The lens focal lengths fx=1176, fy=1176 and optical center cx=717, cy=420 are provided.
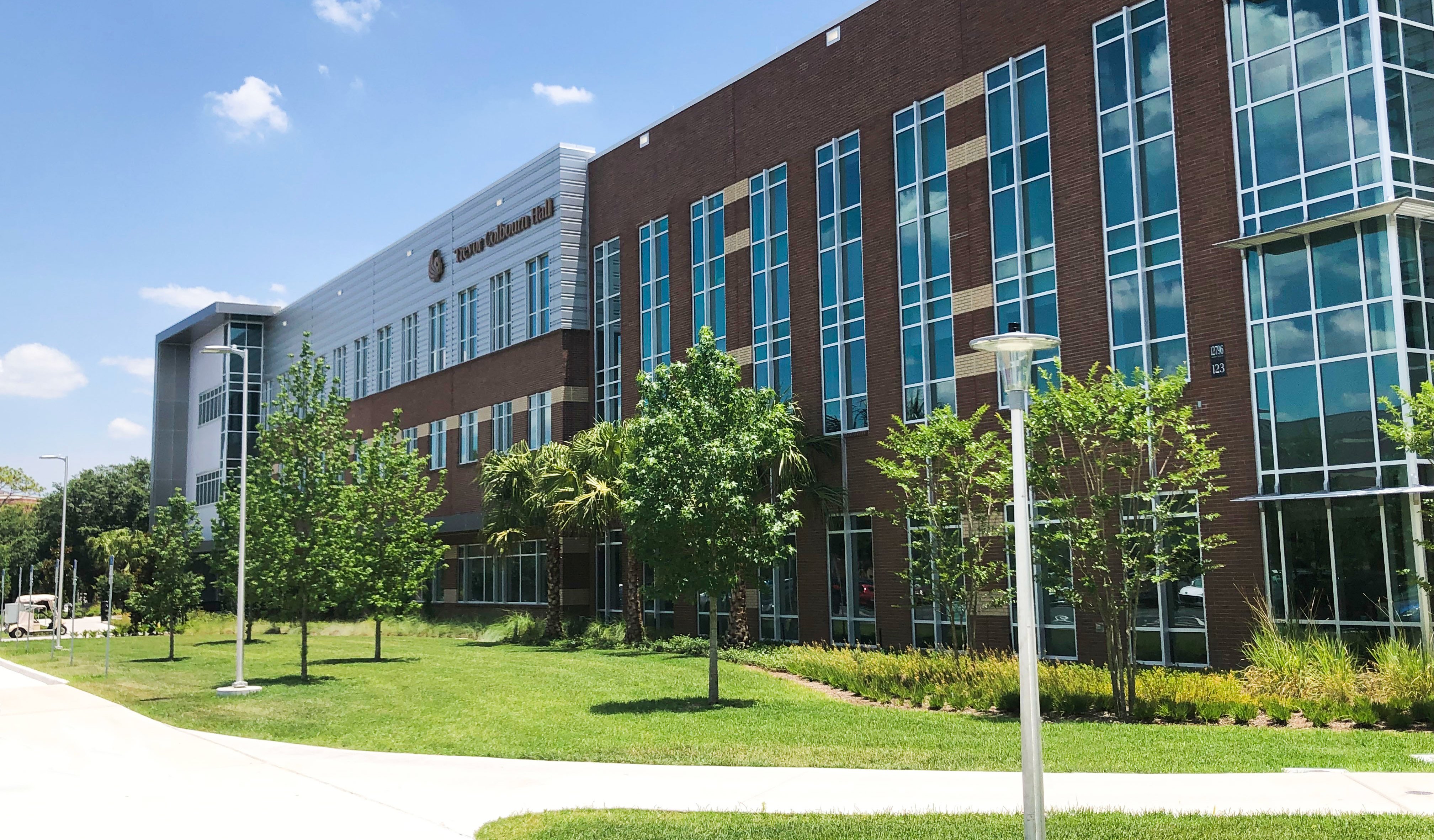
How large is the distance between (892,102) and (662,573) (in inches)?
585

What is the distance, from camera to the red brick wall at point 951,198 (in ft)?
73.0

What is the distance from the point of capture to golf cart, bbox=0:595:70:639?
5209 centimetres

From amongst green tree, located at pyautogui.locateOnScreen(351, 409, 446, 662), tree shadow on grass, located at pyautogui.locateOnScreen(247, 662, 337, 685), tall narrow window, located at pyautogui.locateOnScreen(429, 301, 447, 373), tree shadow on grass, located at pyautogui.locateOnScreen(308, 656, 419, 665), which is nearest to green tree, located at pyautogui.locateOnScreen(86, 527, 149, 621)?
tall narrow window, located at pyautogui.locateOnScreen(429, 301, 447, 373)

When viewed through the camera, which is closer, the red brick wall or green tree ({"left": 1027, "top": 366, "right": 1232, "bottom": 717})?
green tree ({"left": 1027, "top": 366, "right": 1232, "bottom": 717})

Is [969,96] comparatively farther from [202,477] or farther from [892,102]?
[202,477]

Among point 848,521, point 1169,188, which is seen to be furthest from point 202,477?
point 1169,188

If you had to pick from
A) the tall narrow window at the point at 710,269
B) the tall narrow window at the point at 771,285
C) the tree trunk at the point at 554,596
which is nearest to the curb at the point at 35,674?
the tree trunk at the point at 554,596

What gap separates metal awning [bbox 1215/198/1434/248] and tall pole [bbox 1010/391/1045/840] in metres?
13.8

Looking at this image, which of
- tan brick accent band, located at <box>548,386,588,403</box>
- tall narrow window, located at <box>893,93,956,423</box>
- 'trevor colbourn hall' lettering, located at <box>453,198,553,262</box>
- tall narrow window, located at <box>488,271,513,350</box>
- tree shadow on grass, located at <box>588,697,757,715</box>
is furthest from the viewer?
tall narrow window, located at <box>488,271,513,350</box>

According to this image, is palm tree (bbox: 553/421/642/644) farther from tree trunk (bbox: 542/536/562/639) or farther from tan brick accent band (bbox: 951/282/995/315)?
tan brick accent band (bbox: 951/282/995/315)

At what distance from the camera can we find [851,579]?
3005 centimetres

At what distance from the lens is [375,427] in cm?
5644

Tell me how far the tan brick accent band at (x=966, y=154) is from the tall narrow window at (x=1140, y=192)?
3154mm

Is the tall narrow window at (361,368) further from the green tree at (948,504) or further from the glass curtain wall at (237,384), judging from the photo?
the green tree at (948,504)
